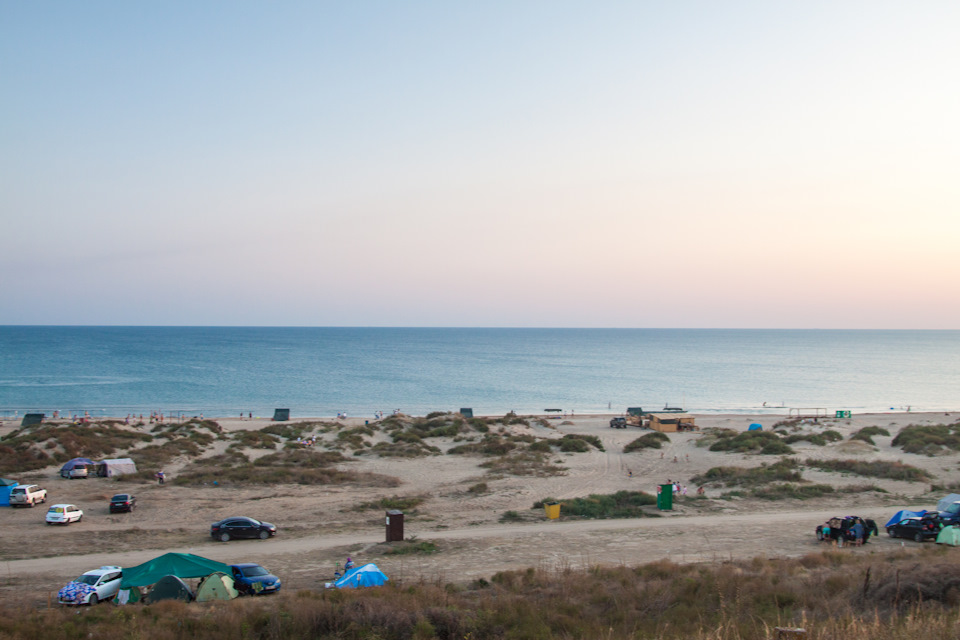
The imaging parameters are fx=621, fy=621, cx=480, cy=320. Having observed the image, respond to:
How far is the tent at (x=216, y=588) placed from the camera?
50.5 ft

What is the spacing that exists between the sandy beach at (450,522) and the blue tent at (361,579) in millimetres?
1198

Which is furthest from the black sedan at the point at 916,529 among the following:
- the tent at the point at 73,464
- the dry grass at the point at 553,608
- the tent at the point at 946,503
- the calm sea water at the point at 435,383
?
the calm sea water at the point at 435,383

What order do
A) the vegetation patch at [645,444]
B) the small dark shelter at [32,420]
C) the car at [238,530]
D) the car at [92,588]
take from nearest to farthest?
the car at [92,588] < the car at [238,530] < the vegetation patch at [645,444] < the small dark shelter at [32,420]

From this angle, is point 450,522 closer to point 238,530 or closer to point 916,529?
point 238,530

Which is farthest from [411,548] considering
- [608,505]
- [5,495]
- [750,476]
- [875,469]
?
[875,469]

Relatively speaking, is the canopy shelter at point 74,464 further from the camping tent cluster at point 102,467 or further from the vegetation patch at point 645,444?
the vegetation patch at point 645,444

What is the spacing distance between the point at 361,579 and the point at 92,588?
654 cm

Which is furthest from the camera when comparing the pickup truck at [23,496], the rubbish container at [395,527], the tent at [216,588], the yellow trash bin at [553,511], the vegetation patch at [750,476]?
the vegetation patch at [750,476]

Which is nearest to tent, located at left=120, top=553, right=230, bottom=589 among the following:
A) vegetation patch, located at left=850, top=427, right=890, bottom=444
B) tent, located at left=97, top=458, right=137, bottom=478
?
tent, located at left=97, top=458, right=137, bottom=478

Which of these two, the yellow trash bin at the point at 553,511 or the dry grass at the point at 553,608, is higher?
the dry grass at the point at 553,608

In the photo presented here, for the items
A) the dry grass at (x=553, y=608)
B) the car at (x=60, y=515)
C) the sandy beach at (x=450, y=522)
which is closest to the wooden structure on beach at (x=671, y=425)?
the sandy beach at (x=450, y=522)

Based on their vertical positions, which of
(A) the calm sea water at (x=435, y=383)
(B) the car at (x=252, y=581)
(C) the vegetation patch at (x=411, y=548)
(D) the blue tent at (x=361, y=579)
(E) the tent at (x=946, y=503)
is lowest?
(A) the calm sea water at (x=435, y=383)

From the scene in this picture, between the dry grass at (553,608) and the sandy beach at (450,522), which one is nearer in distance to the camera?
the dry grass at (553,608)

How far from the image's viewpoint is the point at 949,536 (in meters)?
20.4
